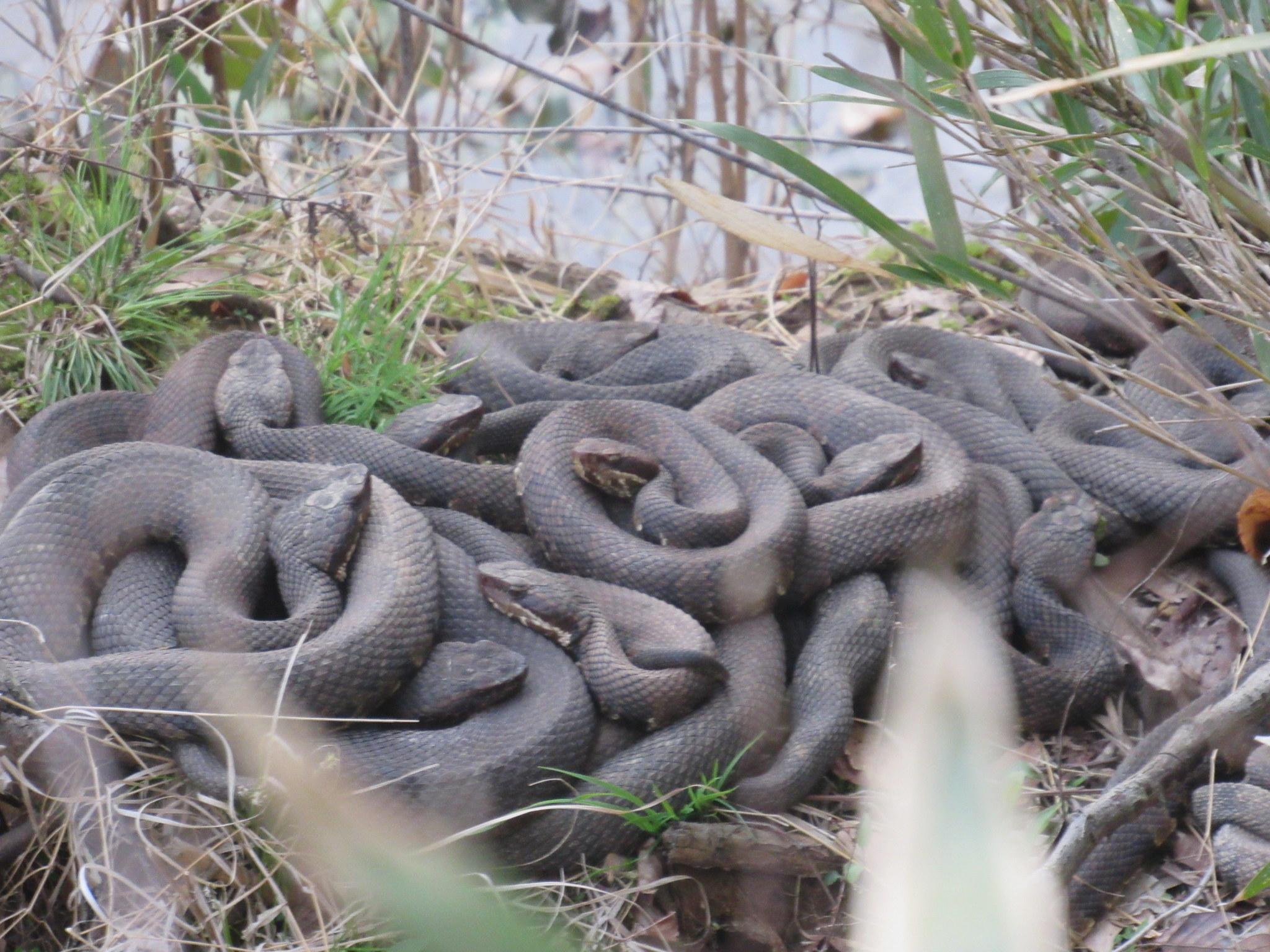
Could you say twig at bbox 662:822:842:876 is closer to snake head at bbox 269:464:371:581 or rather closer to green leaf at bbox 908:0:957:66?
snake head at bbox 269:464:371:581

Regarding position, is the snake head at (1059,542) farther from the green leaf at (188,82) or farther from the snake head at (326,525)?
the green leaf at (188,82)

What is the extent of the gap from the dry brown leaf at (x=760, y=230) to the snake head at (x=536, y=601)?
1.92 meters

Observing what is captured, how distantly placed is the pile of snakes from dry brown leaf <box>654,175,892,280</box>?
1081 mm

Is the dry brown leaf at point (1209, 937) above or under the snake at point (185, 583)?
under

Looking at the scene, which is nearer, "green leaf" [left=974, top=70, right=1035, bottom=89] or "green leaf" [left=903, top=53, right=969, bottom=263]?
"green leaf" [left=903, top=53, right=969, bottom=263]

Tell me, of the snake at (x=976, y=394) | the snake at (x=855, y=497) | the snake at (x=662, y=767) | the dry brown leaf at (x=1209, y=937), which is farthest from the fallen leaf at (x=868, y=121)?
the dry brown leaf at (x=1209, y=937)

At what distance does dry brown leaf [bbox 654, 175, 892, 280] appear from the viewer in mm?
1881

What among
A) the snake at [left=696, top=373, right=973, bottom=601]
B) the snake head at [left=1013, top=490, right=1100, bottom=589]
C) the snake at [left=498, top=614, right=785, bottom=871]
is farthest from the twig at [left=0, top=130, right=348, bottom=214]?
the snake head at [left=1013, top=490, right=1100, bottom=589]

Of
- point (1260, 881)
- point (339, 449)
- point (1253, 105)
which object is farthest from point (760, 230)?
point (339, 449)

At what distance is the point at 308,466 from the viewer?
4.18m

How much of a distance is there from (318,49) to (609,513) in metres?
4.95

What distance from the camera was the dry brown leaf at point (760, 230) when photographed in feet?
6.17

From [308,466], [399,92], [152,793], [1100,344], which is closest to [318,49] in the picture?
[399,92]

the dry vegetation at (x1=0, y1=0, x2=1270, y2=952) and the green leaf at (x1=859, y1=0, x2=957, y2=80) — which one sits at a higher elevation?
the green leaf at (x1=859, y1=0, x2=957, y2=80)
